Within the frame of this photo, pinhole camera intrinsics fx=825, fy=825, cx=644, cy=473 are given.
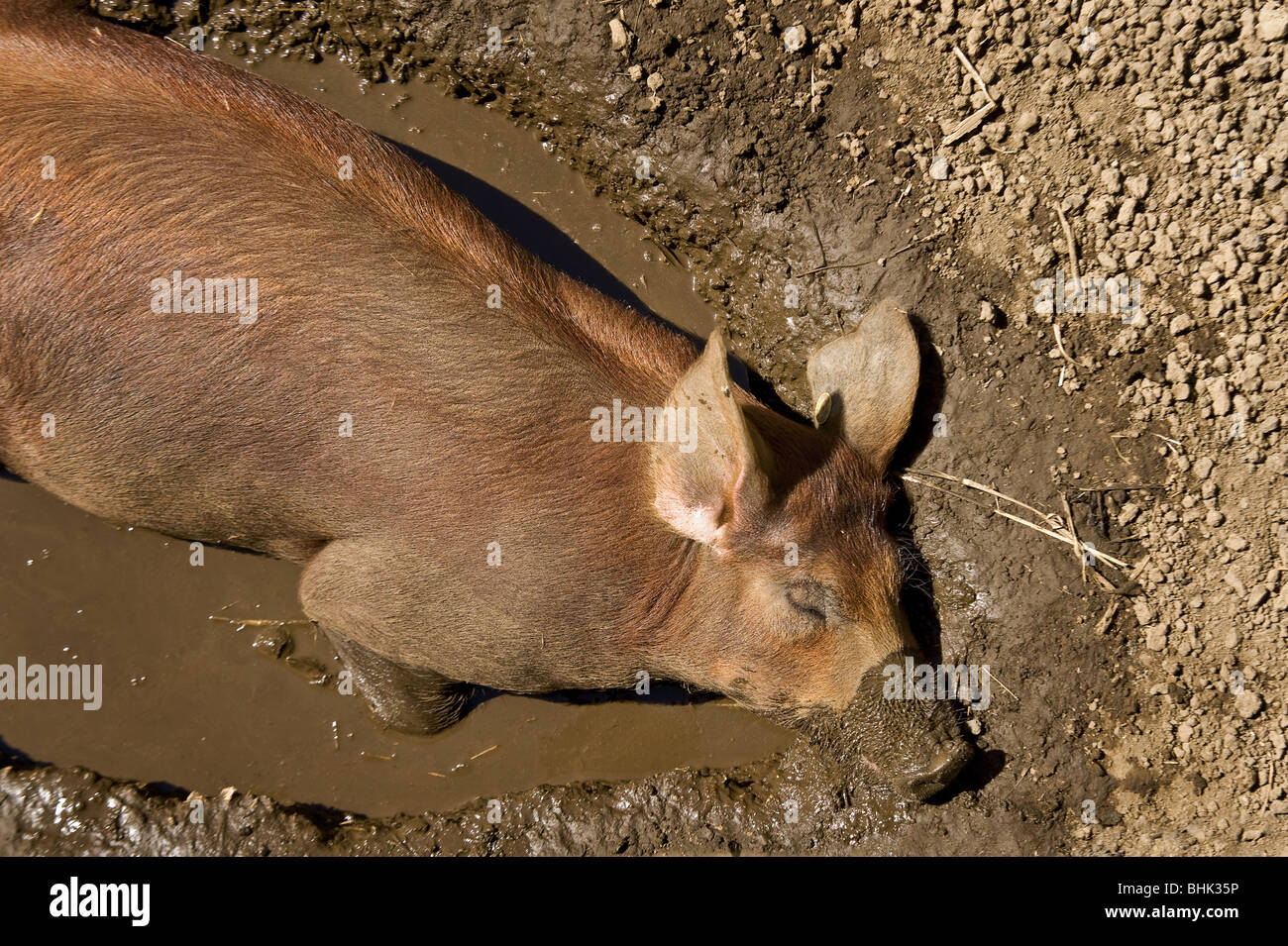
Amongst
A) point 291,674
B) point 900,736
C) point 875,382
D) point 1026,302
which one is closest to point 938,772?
point 900,736

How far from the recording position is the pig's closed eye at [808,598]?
11.4ft

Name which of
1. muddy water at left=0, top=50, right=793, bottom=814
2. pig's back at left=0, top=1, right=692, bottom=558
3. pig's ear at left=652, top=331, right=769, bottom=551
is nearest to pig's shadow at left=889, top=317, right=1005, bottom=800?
muddy water at left=0, top=50, right=793, bottom=814

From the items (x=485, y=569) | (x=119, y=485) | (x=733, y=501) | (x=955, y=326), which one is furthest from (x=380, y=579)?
(x=955, y=326)

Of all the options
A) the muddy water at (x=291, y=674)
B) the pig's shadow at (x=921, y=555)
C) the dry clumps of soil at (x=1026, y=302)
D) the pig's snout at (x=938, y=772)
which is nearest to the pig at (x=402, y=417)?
the pig's snout at (x=938, y=772)

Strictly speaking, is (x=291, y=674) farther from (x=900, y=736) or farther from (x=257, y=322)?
(x=900, y=736)

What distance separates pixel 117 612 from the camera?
14.5 feet

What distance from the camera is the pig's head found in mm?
3318

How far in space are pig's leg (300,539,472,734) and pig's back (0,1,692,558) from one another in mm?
171

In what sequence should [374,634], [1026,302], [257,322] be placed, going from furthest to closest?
[1026,302] → [374,634] → [257,322]

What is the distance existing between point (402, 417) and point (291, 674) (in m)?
2.09

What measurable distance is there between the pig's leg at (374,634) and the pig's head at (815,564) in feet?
4.03

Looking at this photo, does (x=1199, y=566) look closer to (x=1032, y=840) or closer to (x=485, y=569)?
(x=1032, y=840)

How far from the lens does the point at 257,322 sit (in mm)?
3096

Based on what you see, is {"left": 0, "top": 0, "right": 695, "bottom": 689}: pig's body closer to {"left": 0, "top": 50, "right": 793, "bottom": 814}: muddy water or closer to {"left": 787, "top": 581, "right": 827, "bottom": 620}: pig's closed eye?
{"left": 787, "top": 581, "right": 827, "bottom": 620}: pig's closed eye
